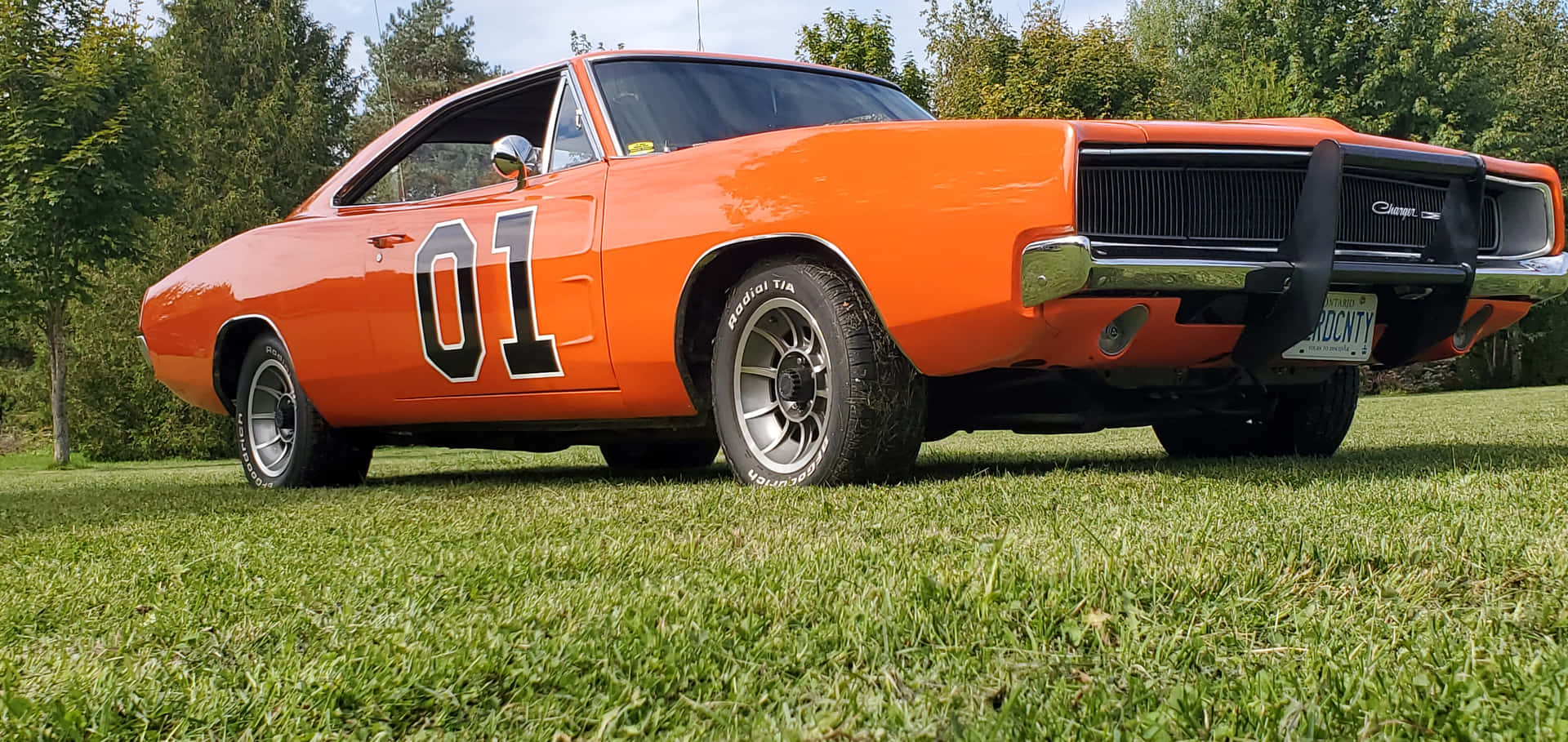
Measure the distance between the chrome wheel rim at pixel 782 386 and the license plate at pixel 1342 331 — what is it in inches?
55.6

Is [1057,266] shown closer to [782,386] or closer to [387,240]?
[782,386]

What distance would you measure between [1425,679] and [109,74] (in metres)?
23.2

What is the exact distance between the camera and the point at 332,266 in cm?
596

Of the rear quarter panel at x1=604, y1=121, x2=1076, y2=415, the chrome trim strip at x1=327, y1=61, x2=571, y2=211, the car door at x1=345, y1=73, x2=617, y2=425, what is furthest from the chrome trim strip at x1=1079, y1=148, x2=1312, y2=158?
the chrome trim strip at x1=327, y1=61, x2=571, y2=211

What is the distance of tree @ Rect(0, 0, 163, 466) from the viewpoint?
20.0 metres

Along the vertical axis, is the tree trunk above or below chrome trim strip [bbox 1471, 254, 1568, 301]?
below

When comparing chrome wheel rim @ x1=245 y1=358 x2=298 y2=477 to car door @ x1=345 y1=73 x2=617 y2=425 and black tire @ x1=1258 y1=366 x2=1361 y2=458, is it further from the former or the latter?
black tire @ x1=1258 y1=366 x2=1361 y2=458

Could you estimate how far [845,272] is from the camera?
4328 mm

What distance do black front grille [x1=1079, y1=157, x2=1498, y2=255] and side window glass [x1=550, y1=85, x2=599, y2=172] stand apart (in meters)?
2.02

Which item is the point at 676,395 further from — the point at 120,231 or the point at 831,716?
the point at 120,231

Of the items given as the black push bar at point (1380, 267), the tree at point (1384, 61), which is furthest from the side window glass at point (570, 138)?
the tree at point (1384, 61)

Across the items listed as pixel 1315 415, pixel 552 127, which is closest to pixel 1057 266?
pixel 1315 415

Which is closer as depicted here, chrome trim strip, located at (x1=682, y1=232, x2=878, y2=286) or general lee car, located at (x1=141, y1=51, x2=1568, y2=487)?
general lee car, located at (x1=141, y1=51, x2=1568, y2=487)

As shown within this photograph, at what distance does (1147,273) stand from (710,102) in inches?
77.5
